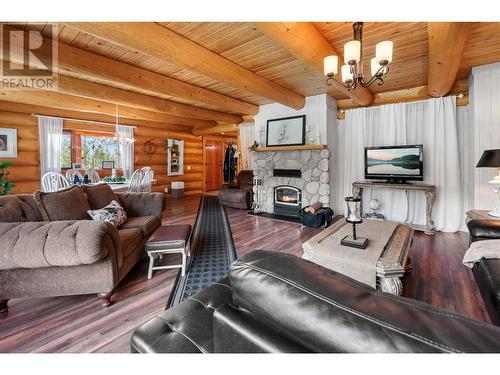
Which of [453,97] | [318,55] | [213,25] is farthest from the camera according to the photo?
[453,97]

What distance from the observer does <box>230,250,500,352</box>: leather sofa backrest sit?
0.44 metres

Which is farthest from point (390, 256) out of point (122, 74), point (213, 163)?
point (213, 163)

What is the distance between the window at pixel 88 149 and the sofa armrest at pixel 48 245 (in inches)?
188

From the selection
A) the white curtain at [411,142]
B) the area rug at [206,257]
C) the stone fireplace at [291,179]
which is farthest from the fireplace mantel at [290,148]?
the area rug at [206,257]

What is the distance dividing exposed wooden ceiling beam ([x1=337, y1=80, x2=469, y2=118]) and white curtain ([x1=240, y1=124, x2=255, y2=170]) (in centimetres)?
246

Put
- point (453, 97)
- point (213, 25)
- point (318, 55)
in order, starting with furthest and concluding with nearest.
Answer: point (453, 97), point (318, 55), point (213, 25)

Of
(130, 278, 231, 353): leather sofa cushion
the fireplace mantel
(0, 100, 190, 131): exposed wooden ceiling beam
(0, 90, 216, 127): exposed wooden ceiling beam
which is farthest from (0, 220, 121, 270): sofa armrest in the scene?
(0, 100, 190, 131): exposed wooden ceiling beam

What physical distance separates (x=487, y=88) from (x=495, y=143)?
0.76 meters

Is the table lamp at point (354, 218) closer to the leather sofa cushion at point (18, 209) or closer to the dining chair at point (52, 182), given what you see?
the leather sofa cushion at point (18, 209)

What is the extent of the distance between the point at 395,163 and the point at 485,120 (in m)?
1.23

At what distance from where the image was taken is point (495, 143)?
3141 mm

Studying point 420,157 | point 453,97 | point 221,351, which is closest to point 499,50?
point 453,97

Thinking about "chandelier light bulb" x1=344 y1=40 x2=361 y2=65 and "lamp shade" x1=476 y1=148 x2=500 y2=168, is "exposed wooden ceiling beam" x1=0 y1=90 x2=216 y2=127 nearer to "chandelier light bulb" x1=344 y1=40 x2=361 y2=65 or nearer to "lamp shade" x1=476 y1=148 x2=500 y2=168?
"chandelier light bulb" x1=344 y1=40 x2=361 y2=65

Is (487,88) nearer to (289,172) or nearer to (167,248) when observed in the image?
(289,172)
